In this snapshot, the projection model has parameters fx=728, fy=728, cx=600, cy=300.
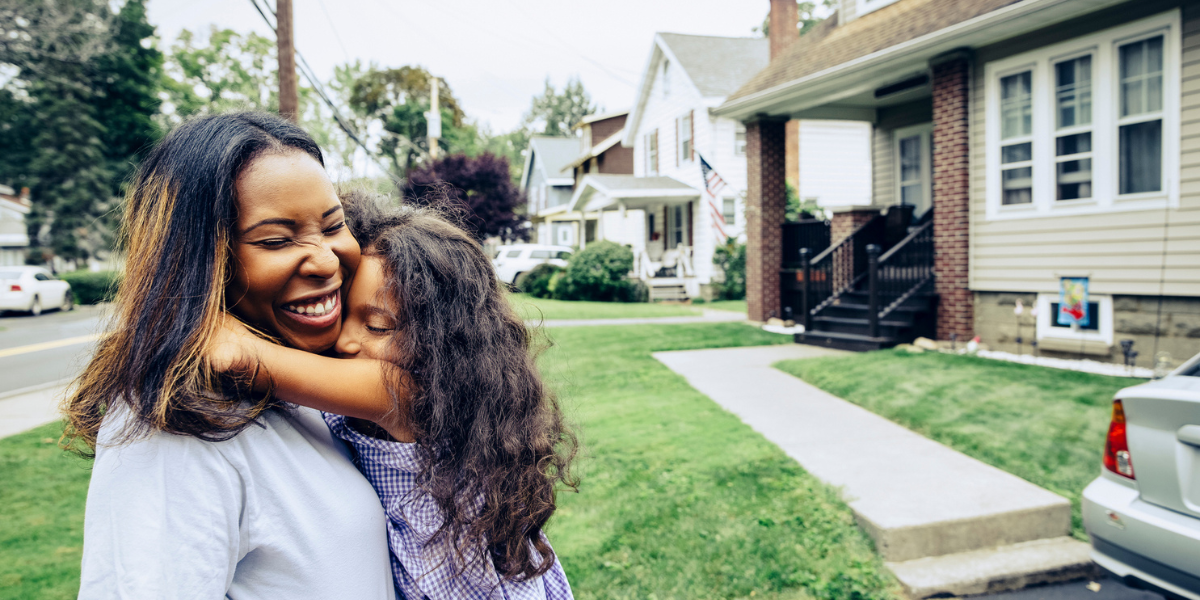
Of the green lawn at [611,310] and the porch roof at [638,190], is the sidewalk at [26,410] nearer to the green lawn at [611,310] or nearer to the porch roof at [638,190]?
the green lawn at [611,310]

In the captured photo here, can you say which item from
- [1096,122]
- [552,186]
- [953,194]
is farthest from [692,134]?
[552,186]

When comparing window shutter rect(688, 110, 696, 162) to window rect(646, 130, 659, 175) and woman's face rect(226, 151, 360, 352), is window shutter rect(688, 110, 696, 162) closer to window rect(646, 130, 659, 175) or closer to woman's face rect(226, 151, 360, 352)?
window rect(646, 130, 659, 175)

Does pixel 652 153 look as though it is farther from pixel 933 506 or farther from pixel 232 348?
pixel 232 348

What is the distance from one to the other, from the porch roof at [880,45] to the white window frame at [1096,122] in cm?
38

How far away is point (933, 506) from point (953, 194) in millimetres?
6560

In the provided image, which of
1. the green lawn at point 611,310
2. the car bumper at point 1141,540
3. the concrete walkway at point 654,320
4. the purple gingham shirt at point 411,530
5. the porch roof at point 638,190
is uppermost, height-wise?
the porch roof at point 638,190

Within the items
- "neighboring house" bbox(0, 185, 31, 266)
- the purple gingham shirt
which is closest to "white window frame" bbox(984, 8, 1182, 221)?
the purple gingham shirt

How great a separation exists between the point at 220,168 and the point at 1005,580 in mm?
4097

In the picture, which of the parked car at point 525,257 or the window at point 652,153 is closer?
the window at point 652,153

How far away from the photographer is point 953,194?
9648 millimetres

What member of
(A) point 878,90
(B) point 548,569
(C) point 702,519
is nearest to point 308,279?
(B) point 548,569

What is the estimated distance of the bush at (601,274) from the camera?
20500mm

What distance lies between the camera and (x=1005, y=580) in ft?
12.3

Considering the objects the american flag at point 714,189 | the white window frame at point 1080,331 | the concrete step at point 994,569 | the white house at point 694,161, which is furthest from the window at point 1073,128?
the white house at point 694,161
